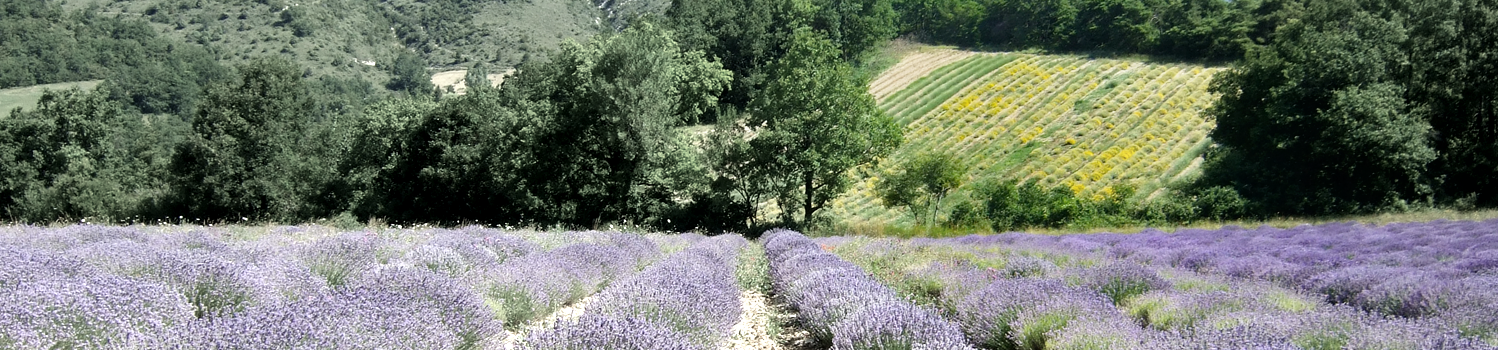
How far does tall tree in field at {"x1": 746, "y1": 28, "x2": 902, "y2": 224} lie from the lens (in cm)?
2391

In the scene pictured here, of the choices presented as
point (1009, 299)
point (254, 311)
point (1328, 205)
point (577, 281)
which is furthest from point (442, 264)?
point (1328, 205)

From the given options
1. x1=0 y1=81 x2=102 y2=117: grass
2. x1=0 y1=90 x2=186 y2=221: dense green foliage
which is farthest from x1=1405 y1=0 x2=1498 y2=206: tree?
x1=0 y1=81 x2=102 y2=117: grass

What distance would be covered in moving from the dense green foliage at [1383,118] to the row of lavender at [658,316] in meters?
28.3

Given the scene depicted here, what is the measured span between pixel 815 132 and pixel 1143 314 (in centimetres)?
1855

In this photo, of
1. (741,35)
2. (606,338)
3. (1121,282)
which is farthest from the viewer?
(741,35)

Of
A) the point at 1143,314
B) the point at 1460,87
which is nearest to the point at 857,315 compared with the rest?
the point at 1143,314

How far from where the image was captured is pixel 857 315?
453cm

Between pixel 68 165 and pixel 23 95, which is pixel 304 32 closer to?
pixel 23 95

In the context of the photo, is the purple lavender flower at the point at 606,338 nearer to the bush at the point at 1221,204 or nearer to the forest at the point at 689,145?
the forest at the point at 689,145

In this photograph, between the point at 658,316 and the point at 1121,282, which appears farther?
the point at 1121,282

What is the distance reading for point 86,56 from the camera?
4085 inches

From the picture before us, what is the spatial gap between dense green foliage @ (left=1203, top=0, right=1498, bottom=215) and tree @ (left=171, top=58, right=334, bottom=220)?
37.7 m

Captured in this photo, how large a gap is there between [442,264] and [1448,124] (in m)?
34.9

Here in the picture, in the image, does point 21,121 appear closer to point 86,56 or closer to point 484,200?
point 484,200
